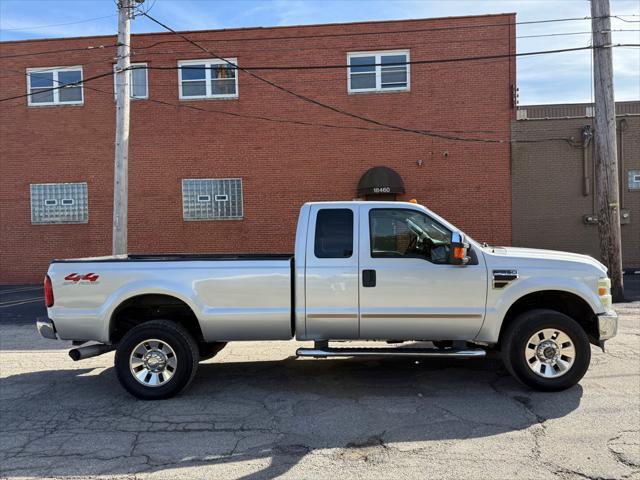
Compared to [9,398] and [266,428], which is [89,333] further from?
[266,428]

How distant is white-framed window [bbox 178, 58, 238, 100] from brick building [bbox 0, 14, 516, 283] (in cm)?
5

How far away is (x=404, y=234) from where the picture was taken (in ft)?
18.2

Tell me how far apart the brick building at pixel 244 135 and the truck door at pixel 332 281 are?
11.4m

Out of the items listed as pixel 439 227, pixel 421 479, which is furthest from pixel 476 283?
pixel 421 479

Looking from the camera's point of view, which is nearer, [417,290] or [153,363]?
[417,290]

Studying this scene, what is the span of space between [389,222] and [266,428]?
8.01 feet

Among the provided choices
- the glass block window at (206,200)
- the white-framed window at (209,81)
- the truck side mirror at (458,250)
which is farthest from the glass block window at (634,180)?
the truck side mirror at (458,250)

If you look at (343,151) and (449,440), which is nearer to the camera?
(449,440)

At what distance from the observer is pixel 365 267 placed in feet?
17.7

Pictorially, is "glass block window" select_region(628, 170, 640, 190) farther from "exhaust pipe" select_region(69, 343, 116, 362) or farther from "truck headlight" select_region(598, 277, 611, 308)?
"exhaust pipe" select_region(69, 343, 116, 362)

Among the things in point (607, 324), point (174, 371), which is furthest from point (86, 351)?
point (607, 324)

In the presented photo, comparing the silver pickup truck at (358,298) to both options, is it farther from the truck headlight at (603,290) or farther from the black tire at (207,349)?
the black tire at (207,349)

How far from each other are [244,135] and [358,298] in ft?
43.0

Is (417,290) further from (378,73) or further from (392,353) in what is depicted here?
(378,73)
